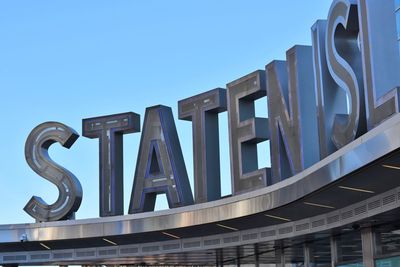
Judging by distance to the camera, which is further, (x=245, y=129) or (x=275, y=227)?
(x=245, y=129)

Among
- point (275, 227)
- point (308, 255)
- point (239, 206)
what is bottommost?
point (308, 255)

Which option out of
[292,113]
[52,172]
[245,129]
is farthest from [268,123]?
[52,172]

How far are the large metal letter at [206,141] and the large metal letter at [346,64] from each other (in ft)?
Answer: 16.5

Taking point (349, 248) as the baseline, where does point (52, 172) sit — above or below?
above

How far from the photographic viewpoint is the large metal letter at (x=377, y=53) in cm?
1255

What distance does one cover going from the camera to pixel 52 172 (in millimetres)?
21266

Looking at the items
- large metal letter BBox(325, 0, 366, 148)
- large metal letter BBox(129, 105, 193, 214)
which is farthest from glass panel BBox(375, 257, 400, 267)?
large metal letter BBox(129, 105, 193, 214)

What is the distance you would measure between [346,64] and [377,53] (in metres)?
1.18

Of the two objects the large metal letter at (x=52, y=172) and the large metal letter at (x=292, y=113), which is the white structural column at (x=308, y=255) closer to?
the large metal letter at (x=292, y=113)

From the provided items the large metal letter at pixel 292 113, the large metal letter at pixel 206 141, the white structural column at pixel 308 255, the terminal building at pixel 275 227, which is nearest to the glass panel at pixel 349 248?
the terminal building at pixel 275 227

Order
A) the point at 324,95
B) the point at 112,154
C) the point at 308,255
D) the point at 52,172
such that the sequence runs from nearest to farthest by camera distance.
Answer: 1. the point at 324,95
2. the point at 308,255
3. the point at 112,154
4. the point at 52,172

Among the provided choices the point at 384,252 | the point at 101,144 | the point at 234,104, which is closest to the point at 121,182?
the point at 101,144

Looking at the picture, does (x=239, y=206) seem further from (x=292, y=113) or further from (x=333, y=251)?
(x=333, y=251)

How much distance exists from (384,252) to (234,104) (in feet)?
17.8
